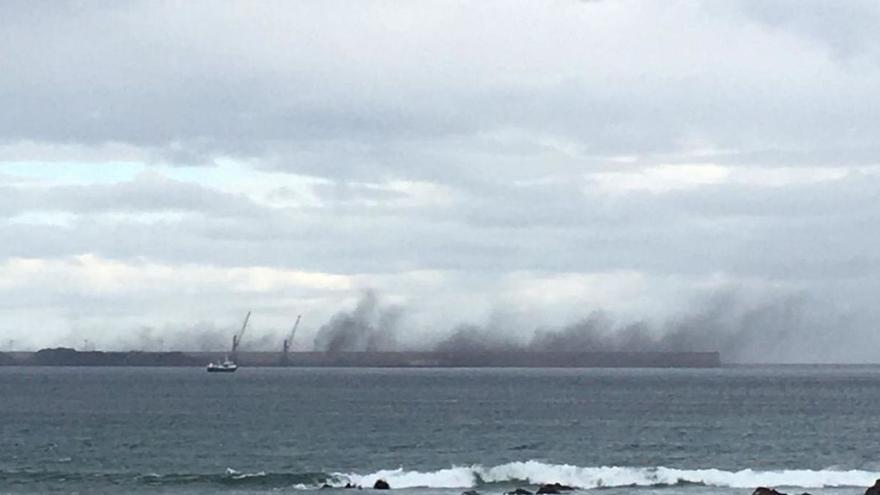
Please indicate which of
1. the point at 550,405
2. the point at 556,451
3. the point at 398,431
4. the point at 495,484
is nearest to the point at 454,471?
the point at 495,484

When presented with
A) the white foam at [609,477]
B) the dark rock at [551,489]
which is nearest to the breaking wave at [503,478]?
the white foam at [609,477]

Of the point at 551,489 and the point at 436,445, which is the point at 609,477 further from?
the point at 436,445

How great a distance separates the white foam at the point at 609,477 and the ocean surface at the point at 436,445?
13 cm

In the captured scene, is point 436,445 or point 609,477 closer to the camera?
point 609,477

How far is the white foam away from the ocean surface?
0.42 feet

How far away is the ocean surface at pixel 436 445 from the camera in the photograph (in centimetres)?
7075

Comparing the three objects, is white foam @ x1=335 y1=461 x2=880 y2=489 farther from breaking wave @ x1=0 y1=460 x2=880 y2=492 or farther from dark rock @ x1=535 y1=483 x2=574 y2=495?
dark rock @ x1=535 y1=483 x2=574 y2=495

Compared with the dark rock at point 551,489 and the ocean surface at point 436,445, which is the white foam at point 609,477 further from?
the dark rock at point 551,489

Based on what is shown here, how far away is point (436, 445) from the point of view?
94.2 meters

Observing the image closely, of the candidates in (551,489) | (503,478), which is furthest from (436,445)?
Answer: (551,489)

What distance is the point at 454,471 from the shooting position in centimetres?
7388

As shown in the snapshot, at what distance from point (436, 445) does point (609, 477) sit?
23.6 metres

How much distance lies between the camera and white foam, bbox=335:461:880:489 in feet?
229

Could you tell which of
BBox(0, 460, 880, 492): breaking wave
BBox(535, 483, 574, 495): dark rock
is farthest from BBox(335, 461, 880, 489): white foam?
BBox(535, 483, 574, 495): dark rock
